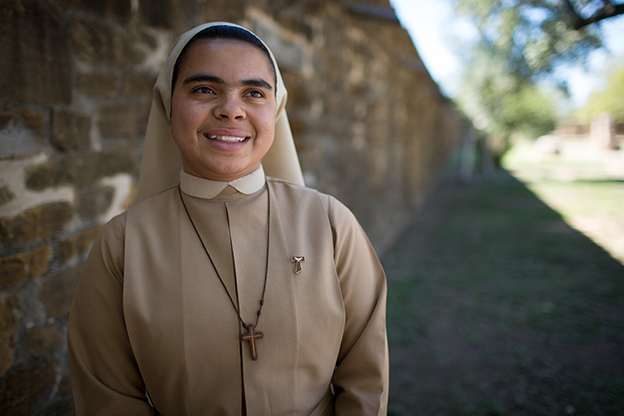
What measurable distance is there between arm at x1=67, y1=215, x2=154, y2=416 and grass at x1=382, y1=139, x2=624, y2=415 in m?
2.00

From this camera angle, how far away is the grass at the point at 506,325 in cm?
264

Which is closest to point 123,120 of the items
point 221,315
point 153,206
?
point 153,206

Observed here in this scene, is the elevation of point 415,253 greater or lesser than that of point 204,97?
lesser

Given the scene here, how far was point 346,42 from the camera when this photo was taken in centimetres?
439

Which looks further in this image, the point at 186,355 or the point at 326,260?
the point at 326,260

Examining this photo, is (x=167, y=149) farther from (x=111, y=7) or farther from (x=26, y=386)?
(x=26, y=386)

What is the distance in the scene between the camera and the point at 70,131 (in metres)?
1.60

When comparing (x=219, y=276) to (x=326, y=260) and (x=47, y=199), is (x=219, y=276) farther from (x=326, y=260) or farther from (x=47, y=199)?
(x=47, y=199)

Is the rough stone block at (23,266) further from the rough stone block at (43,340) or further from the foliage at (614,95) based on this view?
the foliage at (614,95)

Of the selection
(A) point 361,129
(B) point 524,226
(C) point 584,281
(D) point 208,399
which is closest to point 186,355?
(D) point 208,399

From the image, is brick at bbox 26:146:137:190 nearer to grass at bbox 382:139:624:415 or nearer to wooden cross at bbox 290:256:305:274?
wooden cross at bbox 290:256:305:274

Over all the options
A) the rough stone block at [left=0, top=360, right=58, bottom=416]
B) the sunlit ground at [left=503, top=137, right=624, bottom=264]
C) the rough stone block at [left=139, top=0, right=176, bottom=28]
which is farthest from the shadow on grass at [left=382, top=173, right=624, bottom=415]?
the rough stone block at [left=139, top=0, right=176, bottom=28]

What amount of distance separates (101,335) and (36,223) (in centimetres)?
67

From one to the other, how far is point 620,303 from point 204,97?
4631 millimetres
